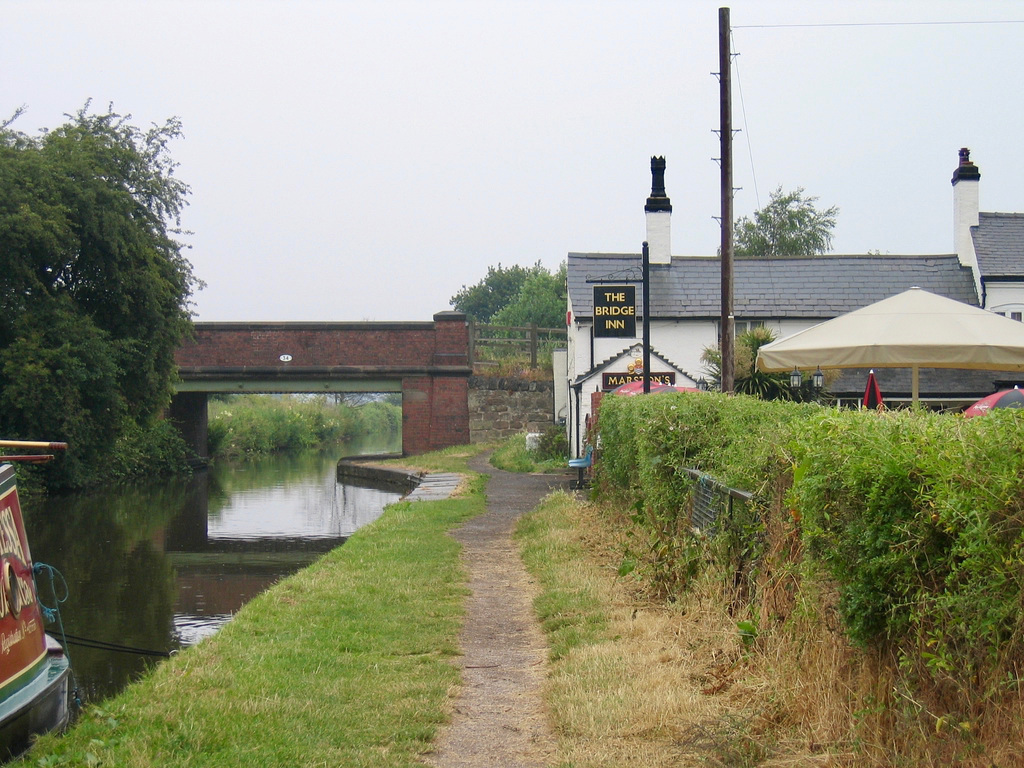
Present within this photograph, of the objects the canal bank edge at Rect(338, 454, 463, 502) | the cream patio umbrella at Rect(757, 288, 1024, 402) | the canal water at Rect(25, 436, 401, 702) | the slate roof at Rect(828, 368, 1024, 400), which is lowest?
the canal water at Rect(25, 436, 401, 702)

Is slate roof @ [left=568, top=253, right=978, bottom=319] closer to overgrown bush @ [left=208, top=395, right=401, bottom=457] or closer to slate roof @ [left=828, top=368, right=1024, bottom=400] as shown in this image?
slate roof @ [left=828, top=368, right=1024, bottom=400]

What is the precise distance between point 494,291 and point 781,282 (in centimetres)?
6848

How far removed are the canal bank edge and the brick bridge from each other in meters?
2.21

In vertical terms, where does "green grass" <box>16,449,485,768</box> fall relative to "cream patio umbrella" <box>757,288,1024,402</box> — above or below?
below

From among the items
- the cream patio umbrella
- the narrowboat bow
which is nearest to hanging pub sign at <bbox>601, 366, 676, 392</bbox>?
the cream patio umbrella

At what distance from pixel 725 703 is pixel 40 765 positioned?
3287 mm

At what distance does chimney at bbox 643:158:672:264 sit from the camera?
25953 millimetres

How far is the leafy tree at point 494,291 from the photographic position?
92938 mm

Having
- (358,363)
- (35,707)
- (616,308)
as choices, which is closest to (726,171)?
(616,308)

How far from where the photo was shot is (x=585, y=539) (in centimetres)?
1155

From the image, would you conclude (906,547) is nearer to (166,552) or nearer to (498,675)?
(498,675)

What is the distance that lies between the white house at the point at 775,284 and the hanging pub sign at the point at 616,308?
1.86 meters

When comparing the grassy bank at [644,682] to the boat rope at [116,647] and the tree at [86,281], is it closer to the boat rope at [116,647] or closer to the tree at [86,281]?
the boat rope at [116,647]

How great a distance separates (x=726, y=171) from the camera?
15.5 m
